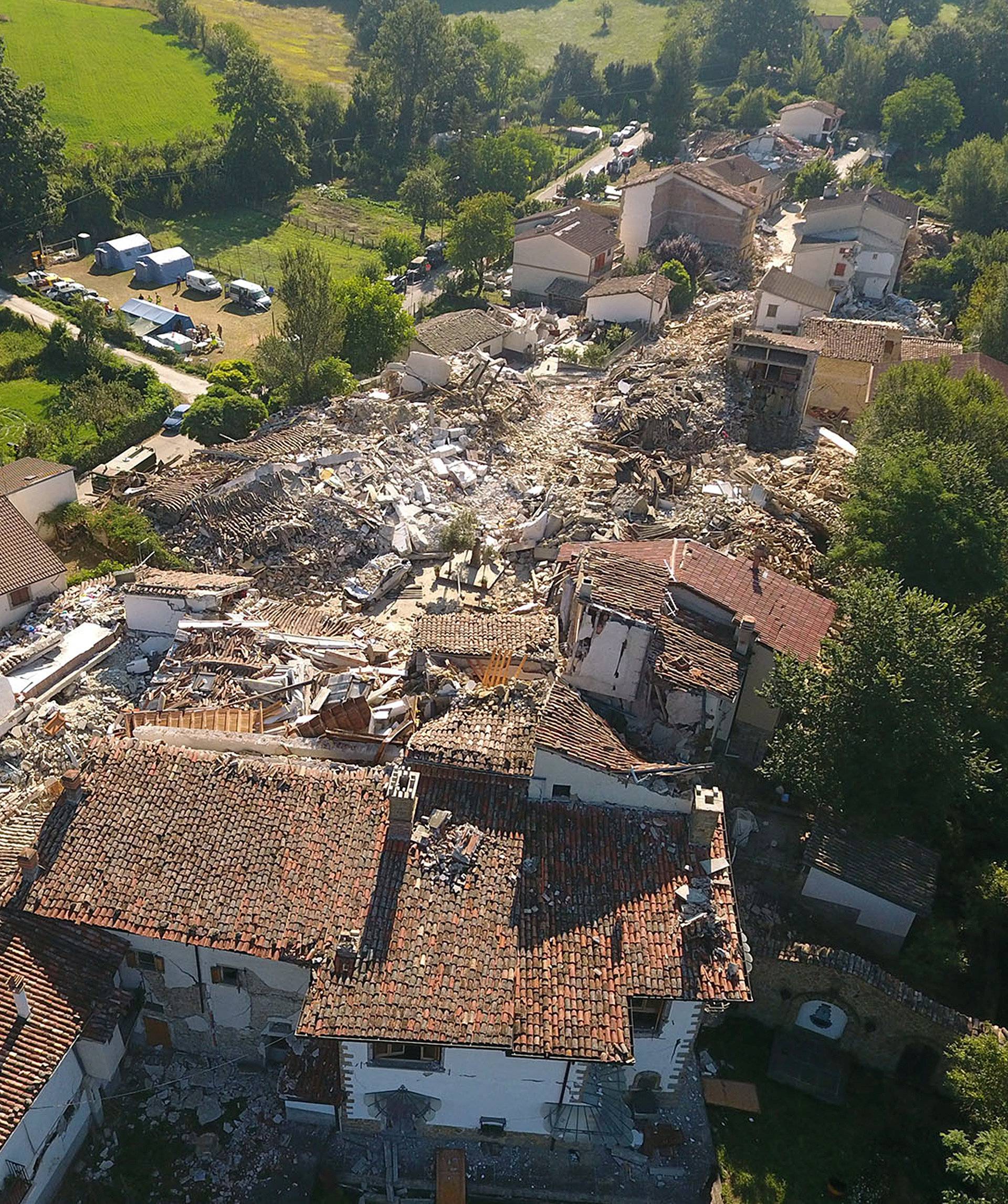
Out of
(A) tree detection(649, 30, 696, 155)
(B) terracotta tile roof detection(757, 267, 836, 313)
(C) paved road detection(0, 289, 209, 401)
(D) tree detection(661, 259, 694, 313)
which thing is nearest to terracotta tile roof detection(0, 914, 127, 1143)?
(C) paved road detection(0, 289, 209, 401)

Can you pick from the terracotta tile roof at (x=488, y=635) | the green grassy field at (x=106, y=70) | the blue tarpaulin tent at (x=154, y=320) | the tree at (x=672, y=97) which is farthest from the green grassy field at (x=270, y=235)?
the terracotta tile roof at (x=488, y=635)

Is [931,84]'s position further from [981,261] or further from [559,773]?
[559,773]

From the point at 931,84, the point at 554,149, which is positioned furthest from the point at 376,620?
the point at 931,84

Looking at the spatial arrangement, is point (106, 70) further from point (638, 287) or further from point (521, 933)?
point (521, 933)

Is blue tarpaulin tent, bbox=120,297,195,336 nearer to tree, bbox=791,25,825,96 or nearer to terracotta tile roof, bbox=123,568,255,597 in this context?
terracotta tile roof, bbox=123,568,255,597

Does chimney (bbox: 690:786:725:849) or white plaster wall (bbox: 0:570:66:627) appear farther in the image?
white plaster wall (bbox: 0:570:66:627)

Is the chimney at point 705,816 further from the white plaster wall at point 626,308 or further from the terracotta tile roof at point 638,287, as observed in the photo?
the terracotta tile roof at point 638,287

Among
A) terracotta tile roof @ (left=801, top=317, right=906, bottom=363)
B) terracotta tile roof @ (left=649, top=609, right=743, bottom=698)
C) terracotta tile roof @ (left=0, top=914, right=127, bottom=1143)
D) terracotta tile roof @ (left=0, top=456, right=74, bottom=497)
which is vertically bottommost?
terracotta tile roof @ (left=0, top=456, right=74, bottom=497)
